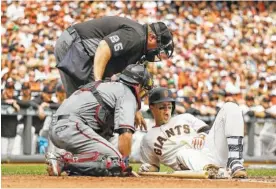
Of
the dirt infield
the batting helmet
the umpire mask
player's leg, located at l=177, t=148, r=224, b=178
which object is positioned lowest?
the dirt infield

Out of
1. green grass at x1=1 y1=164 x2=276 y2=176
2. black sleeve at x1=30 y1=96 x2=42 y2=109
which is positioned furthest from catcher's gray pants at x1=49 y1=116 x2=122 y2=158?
black sleeve at x1=30 y1=96 x2=42 y2=109

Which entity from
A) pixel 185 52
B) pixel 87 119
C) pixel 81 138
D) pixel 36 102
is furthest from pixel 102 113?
pixel 185 52

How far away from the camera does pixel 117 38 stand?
828 centimetres

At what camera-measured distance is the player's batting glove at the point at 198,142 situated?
7.97 meters

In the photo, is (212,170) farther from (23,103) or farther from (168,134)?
(23,103)

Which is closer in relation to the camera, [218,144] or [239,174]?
[239,174]

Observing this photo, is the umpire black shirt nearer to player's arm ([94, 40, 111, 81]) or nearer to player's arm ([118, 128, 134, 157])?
player's arm ([94, 40, 111, 81])

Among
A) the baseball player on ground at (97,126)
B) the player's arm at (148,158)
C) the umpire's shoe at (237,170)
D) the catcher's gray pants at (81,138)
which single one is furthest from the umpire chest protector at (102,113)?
the umpire's shoe at (237,170)

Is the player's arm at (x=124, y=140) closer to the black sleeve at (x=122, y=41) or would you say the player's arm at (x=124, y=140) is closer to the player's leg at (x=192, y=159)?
the player's leg at (x=192, y=159)

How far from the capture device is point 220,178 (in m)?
7.35

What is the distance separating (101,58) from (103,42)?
0.53ft

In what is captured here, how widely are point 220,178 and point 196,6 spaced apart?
15.4m

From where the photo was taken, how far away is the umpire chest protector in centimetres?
762

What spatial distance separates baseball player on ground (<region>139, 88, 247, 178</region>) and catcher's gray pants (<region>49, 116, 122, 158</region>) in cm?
69
